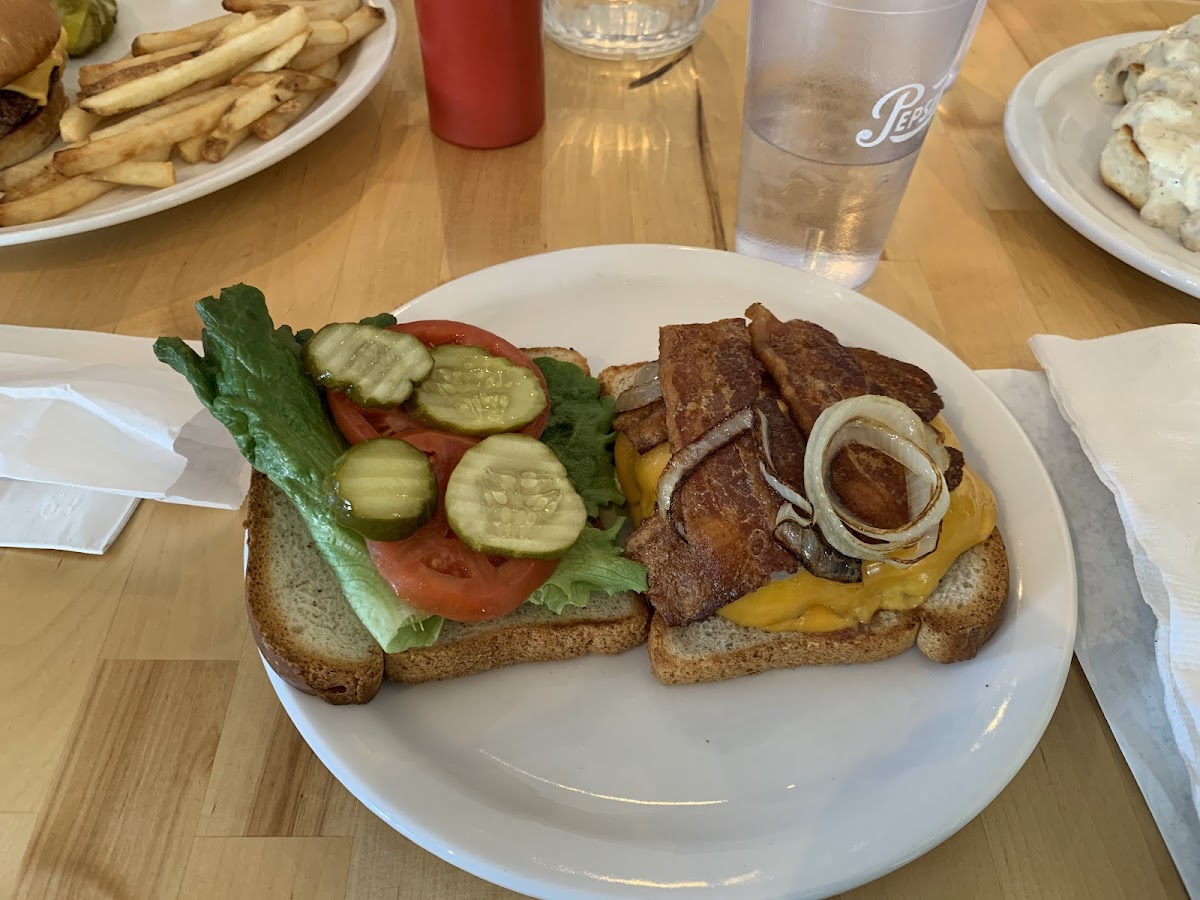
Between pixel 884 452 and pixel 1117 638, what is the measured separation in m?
0.67

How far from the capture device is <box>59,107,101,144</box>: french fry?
2.41 m

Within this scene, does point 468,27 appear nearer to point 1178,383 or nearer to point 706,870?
point 1178,383

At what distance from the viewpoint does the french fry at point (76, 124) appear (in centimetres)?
241

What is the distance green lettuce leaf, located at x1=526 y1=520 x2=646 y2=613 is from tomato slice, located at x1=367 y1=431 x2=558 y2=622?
0.04 metres

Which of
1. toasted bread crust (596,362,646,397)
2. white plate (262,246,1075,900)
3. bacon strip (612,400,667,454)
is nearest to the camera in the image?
white plate (262,246,1075,900)

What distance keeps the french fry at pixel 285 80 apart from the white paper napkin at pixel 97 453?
Result: 1.11 m

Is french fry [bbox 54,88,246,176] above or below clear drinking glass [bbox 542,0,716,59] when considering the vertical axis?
above

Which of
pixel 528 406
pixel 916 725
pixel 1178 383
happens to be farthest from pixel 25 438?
pixel 1178 383

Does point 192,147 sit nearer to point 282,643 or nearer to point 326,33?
point 326,33

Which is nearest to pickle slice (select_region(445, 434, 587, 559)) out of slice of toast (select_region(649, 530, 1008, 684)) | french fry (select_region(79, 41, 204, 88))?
slice of toast (select_region(649, 530, 1008, 684))

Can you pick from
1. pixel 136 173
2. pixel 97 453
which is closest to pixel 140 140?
pixel 136 173

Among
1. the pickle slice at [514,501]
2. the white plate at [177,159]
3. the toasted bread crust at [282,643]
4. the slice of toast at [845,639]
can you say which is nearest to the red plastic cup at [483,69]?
the white plate at [177,159]

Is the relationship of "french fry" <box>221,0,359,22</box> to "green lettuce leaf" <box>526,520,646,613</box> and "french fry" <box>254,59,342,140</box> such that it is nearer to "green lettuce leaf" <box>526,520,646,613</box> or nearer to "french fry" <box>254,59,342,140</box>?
"french fry" <box>254,59,342,140</box>

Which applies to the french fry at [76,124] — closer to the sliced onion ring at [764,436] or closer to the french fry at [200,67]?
the french fry at [200,67]
